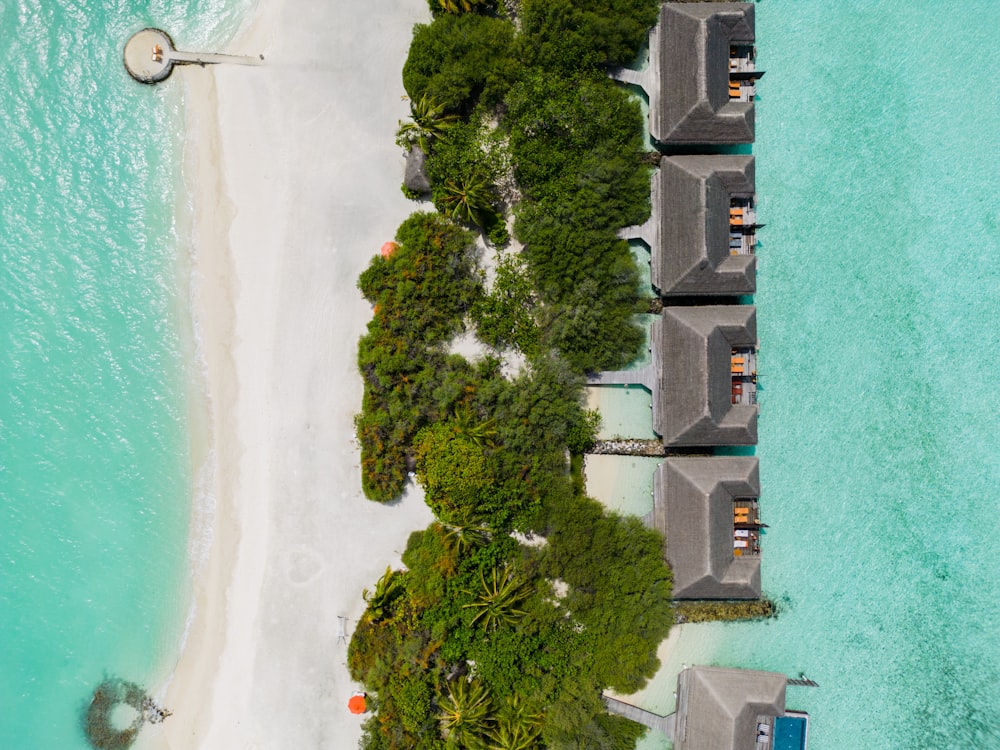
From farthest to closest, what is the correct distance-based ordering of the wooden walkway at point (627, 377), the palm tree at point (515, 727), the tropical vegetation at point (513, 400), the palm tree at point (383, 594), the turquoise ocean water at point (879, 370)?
the turquoise ocean water at point (879, 370) < the wooden walkway at point (627, 377) < the palm tree at point (383, 594) < the tropical vegetation at point (513, 400) < the palm tree at point (515, 727)

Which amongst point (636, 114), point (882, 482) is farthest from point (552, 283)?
point (882, 482)

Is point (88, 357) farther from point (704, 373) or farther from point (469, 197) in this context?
point (704, 373)

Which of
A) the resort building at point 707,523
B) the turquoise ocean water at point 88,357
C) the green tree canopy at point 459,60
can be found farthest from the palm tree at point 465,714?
the green tree canopy at point 459,60

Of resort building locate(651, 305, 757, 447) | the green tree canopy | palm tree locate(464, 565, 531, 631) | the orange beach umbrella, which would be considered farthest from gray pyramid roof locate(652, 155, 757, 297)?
the orange beach umbrella

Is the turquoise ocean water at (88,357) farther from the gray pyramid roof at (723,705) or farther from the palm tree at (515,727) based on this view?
the gray pyramid roof at (723,705)

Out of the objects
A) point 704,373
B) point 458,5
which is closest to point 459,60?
point 458,5
